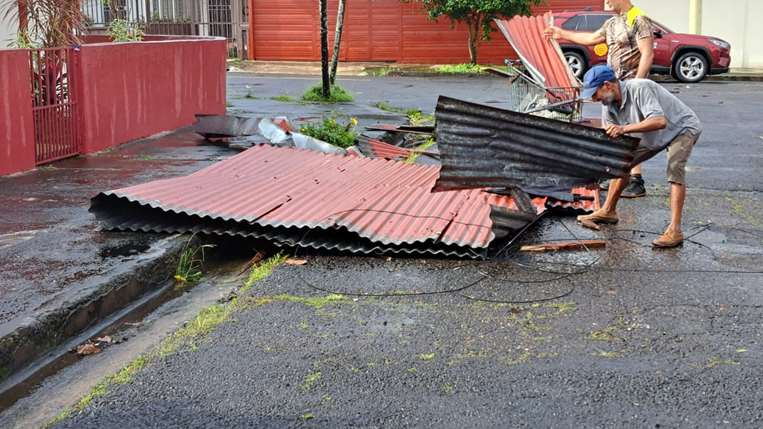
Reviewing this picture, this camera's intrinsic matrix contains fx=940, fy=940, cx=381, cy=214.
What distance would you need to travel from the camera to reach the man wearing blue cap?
266 inches

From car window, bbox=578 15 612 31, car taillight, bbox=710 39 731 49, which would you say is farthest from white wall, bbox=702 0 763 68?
car window, bbox=578 15 612 31

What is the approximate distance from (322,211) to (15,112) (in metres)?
3.87

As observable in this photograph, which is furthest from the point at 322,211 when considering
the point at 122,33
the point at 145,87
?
the point at 122,33

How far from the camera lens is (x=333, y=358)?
4.74m

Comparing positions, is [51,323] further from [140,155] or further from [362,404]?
[140,155]

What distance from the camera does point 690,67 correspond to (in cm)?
2370

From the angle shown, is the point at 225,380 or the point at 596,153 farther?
the point at 596,153

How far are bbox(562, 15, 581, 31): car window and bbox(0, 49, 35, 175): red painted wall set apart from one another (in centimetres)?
1697

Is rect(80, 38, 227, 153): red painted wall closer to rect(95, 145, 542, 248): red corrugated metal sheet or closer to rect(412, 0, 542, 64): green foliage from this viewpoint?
rect(95, 145, 542, 248): red corrugated metal sheet


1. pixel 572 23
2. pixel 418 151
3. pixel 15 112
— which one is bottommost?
pixel 418 151

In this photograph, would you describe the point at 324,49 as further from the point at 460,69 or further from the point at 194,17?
the point at 194,17

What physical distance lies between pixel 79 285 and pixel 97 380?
1.12 meters

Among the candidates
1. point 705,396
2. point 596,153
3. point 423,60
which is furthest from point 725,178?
point 423,60

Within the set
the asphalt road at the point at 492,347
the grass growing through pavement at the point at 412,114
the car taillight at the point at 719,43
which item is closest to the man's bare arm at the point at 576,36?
the asphalt road at the point at 492,347
